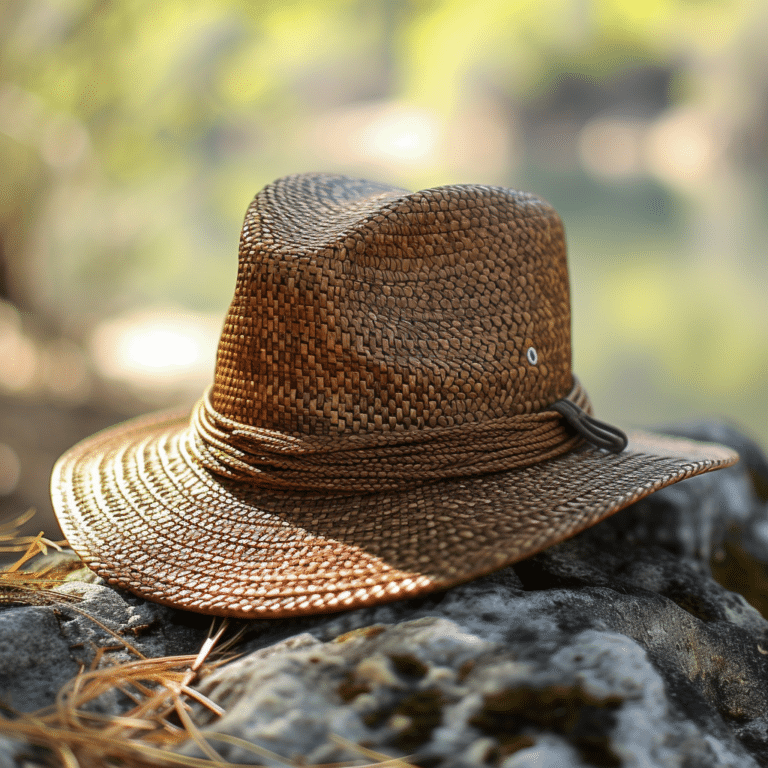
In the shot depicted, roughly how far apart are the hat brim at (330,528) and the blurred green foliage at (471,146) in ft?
10.3

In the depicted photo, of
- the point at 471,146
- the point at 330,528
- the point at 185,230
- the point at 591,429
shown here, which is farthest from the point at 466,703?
the point at 471,146

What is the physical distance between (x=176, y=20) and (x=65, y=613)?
407 centimetres

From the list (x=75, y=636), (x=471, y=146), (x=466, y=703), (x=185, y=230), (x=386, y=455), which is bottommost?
(x=185, y=230)

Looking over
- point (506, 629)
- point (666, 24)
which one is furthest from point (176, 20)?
point (666, 24)

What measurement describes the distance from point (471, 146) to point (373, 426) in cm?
1720

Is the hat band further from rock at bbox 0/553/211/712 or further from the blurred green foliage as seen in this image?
the blurred green foliage

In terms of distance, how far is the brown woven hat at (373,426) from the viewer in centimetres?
98

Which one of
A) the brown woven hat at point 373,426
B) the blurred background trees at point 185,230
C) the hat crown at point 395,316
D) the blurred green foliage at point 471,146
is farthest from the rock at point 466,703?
the blurred green foliage at point 471,146

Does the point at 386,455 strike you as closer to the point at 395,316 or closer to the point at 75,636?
the point at 395,316

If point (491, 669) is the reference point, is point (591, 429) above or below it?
above

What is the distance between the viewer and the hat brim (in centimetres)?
89

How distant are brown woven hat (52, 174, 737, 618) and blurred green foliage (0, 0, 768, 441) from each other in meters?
3.16

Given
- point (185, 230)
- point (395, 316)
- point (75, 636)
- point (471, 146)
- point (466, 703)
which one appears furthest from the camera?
point (471, 146)

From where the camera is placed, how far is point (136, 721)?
2.60 feet
